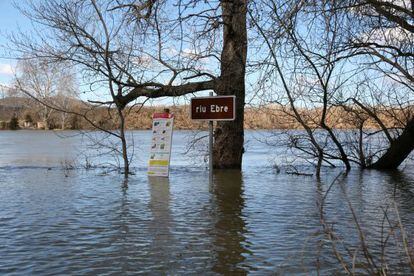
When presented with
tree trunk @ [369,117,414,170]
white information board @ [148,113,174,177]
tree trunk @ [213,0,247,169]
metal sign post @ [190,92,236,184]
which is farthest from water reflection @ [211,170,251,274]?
tree trunk @ [369,117,414,170]

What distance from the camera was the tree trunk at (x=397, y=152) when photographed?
1577 centimetres

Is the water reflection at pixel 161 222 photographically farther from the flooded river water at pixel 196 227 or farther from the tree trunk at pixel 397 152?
the tree trunk at pixel 397 152

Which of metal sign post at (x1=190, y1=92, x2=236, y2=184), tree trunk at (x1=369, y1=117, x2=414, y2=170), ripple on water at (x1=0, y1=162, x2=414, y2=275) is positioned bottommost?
ripple on water at (x1=0, y1=162, x2=414, y2=275)

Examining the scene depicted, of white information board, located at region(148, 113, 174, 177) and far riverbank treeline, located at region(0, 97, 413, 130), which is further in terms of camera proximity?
far riverbank treeline, located at region(0, 97, 413, 130)

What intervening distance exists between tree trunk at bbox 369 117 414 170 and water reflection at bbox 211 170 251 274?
7.00 metres

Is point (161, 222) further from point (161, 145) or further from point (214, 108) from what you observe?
point (161, 145)

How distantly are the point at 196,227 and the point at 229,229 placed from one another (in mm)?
456

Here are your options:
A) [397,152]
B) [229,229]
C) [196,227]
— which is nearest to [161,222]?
[196,227]

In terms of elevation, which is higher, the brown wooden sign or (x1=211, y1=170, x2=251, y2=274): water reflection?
the brown wooden sign

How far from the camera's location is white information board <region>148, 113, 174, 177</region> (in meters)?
13.0

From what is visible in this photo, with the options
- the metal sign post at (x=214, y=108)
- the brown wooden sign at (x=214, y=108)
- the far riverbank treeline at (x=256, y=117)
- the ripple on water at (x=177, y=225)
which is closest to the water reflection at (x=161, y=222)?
the ripple on water at (x=177, y=225)

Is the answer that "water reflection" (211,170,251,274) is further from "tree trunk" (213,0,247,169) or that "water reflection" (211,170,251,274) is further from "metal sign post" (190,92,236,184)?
"tree trunk" (213,0,247,169)

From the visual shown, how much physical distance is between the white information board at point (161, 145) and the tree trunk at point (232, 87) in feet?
8.43

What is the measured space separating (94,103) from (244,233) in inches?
382
